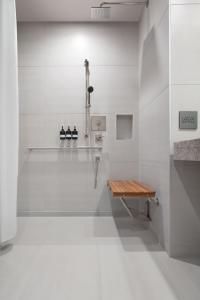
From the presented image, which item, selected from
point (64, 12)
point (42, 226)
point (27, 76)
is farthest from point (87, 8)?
point (42, 226)

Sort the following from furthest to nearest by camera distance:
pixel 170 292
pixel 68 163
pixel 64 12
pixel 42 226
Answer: pixel 68 163 → pixel 64 12 → pixel 42 226 → pixel 170 292

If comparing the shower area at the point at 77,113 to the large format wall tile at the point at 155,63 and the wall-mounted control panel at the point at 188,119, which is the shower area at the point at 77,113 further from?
the wall-mounted control panel at the point at 188,119

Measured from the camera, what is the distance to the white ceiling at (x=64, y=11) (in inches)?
105

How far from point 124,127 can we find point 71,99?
77cm

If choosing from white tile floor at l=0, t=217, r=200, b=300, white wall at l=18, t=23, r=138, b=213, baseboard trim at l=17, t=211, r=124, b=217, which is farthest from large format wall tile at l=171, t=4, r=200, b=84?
baseboard trim at l=17, t=211, r=124, b=217

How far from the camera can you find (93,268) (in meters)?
1.64

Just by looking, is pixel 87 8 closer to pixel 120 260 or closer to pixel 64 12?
pixel 64 12

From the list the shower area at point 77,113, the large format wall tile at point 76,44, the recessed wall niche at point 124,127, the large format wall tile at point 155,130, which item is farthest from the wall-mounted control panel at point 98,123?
the large format wall tile at point 76,44

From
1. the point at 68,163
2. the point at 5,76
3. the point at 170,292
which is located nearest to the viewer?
the point at 170,292

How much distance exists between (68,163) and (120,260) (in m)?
1.54

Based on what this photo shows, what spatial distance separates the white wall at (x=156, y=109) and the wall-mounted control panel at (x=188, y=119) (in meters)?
0.10

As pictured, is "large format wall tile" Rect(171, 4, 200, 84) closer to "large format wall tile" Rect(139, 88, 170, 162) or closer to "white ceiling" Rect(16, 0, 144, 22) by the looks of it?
"large format wall tile" Rect(139, 88, 170, 162)

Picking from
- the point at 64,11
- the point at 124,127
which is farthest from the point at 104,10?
the point at 124,127

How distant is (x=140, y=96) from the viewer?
2986mm
